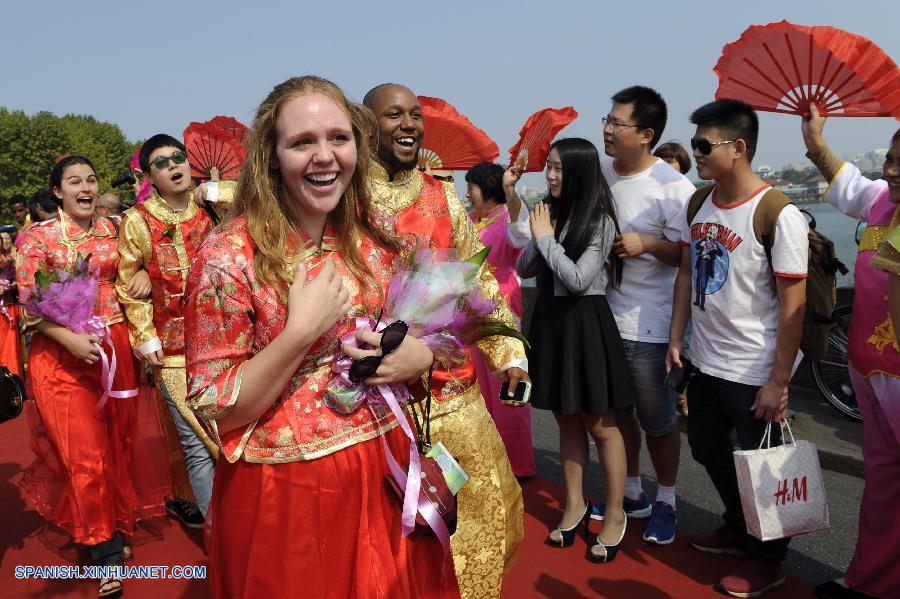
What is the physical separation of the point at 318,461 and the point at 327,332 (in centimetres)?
30

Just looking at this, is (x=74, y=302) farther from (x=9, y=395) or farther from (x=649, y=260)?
(x=649, y=260)

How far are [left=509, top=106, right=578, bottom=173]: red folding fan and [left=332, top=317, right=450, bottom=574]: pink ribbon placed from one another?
7.94ft

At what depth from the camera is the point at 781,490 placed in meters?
2.75

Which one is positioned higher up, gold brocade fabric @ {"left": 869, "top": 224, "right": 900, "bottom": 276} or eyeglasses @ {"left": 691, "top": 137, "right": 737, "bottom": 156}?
eyeglasses @ {"left": 691, "top": 137, "right": 737, "bottom": 156}

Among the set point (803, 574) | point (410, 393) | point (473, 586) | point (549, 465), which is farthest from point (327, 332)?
point (549, 465)

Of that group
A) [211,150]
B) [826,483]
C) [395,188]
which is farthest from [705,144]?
[211,150]

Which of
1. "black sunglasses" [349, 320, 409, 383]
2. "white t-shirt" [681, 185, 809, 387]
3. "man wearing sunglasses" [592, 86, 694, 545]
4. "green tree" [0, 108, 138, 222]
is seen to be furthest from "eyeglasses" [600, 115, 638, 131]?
"green tree" [0, 108, 138, 222]

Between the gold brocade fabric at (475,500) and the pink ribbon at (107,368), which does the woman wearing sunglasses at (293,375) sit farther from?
the pink ribbon at (107,368)

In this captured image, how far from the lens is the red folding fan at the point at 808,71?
2.62 metres

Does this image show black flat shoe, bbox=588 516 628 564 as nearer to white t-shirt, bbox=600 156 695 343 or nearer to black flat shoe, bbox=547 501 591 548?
black flat shoe, bbox=547 501 591 548

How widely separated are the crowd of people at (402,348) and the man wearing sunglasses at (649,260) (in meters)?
0.01

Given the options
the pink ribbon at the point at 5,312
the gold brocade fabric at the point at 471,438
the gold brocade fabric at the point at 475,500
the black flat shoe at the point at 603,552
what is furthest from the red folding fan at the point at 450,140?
the pink ribbon at the point at 5,312

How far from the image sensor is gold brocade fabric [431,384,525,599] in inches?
101

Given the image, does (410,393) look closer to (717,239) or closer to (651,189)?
(717,239)
